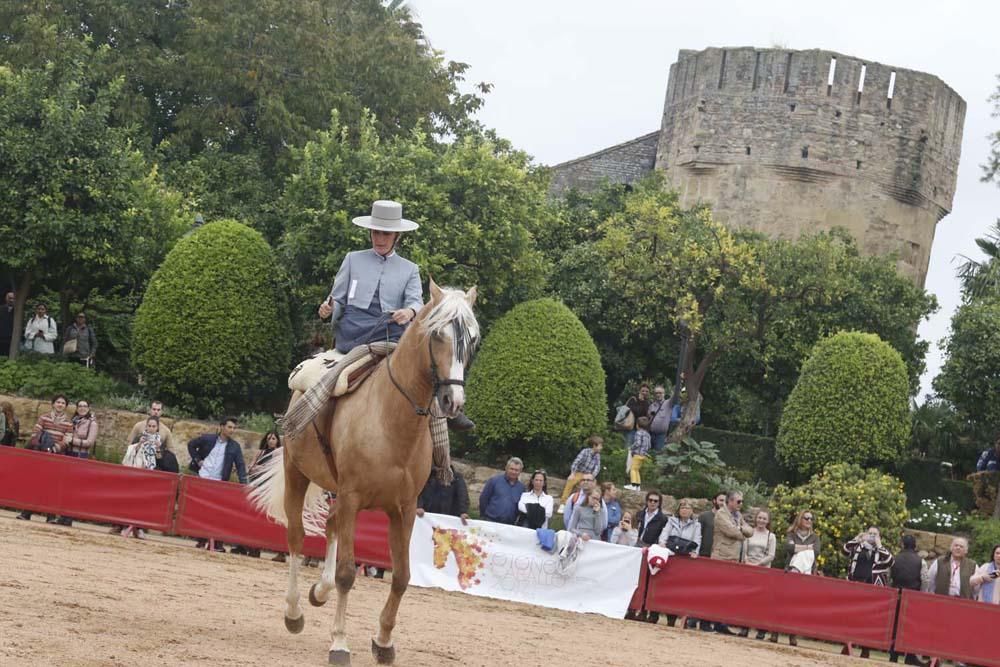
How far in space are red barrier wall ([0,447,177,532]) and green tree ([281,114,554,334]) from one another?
8.27 meters

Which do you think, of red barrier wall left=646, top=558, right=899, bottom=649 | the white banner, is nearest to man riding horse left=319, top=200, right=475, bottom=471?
the white banner

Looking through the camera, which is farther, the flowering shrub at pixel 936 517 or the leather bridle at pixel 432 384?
the flowering shrub at pixel 936 517

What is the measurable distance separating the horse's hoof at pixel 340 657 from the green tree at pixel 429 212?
17.3m

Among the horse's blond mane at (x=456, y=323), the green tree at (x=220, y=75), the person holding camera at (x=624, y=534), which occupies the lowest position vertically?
the person holding camera at (x=624, y=534)

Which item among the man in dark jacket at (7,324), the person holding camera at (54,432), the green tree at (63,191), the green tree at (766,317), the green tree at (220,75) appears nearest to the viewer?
the person holding camera at (54,432)

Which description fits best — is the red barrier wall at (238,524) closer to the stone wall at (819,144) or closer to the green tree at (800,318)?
the green tree at (800,318)

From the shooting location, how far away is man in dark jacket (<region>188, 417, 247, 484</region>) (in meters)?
20.2

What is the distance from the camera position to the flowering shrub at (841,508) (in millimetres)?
24094

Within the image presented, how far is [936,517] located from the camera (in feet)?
87.1

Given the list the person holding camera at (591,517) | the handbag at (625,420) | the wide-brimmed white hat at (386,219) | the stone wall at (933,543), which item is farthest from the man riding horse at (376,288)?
the handbag at (625,420)

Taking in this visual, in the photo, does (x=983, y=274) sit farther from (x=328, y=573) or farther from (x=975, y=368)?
(x=328, y=573)

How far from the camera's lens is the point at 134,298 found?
30453 millimetres

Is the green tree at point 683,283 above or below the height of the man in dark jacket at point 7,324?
above

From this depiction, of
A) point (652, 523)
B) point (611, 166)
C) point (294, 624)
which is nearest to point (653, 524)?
point (652, 523)
